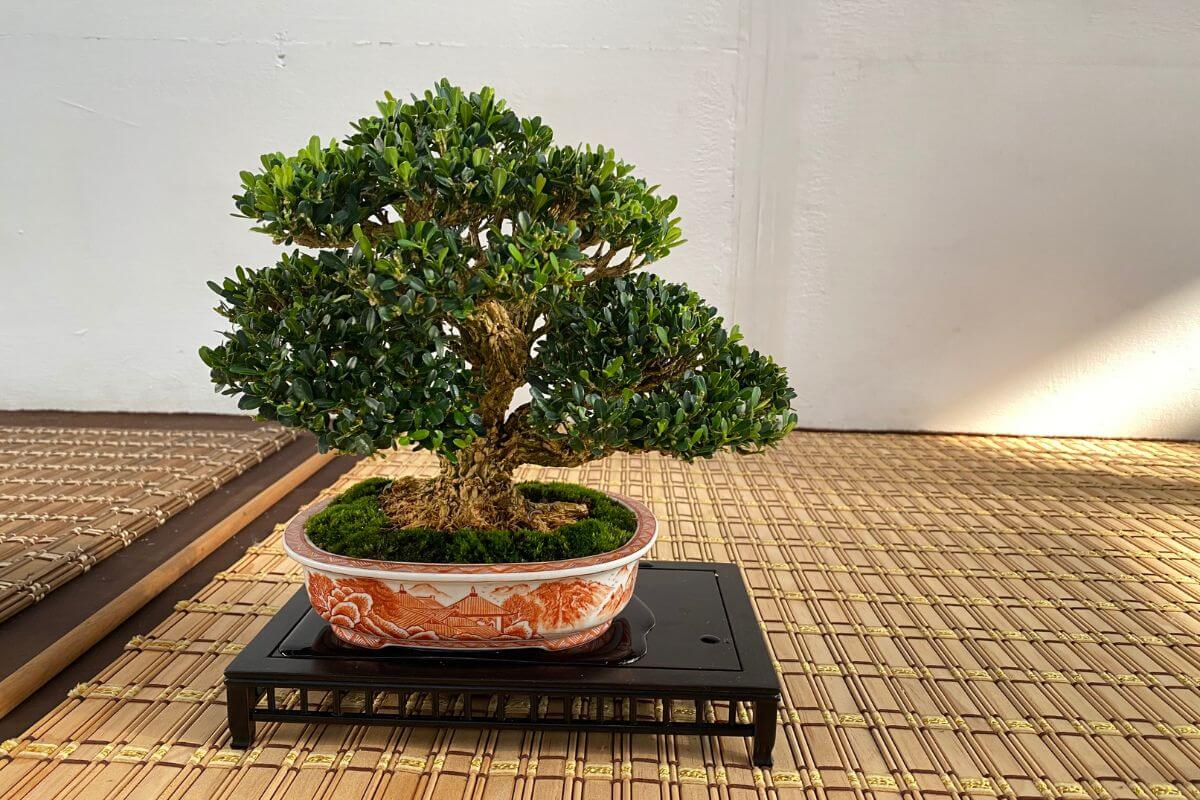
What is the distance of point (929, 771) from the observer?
1200mm

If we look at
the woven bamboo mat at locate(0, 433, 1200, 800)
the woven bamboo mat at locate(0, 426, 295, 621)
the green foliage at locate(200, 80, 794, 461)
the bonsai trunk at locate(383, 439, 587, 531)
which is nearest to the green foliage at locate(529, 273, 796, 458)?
the green foliage at locate(200, 80, 794, 461)

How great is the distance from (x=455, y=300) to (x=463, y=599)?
16.3 inches

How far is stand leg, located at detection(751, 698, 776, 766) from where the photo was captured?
1178 millimetres

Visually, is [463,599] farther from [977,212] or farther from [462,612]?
[977,212]

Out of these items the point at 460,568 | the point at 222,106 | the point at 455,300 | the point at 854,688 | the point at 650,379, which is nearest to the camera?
the point at 455,300

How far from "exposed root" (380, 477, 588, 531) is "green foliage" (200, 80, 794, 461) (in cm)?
13

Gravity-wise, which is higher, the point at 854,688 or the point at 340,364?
the point at 340,364

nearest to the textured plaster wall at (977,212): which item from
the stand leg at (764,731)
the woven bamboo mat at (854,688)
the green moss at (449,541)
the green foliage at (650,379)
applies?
the woven bamboo mat at (854,688)

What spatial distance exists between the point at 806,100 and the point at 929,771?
2.91 m

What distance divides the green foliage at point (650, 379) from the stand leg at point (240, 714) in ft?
1.75

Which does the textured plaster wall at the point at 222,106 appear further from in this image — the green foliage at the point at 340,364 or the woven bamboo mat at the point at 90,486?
the green foliage at the point at 340,364

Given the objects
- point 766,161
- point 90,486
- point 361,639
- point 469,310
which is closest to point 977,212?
point 766,161

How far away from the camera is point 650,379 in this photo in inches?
50.9

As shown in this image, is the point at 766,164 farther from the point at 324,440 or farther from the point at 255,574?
the point at 324,440
